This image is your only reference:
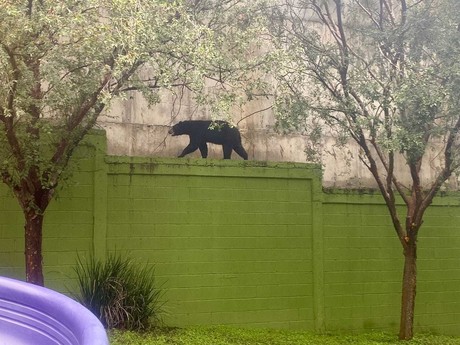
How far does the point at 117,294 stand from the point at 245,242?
2421mm

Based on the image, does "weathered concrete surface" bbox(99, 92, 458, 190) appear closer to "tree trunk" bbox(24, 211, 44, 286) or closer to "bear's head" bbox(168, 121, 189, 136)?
"bear's head" bbox(168, 121, 189, 136)

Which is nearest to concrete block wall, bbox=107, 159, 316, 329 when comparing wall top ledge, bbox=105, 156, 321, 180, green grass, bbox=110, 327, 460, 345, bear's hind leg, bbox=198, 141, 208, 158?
wall top ledge, bbox=105, 156, 321, 180

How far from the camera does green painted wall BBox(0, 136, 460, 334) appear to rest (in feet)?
27.5

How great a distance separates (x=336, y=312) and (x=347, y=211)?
1.70 meters

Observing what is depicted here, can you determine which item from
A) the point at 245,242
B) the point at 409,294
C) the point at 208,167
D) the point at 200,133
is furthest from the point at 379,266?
the point at 200,133

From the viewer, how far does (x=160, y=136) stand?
10.0 meters

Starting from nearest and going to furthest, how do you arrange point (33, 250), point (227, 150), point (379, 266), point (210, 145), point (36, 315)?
point (36, 315) → point (33, 250) → point (227, 150) → point (379, 266) → point (210, 145)

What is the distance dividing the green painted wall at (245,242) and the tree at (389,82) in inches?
49.7

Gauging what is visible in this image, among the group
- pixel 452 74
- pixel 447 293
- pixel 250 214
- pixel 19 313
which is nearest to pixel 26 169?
pixel 19 313

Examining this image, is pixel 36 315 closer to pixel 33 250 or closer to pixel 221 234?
pixel 33 250

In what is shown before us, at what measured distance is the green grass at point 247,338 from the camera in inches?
283

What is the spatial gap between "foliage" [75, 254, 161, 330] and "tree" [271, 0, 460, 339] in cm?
306

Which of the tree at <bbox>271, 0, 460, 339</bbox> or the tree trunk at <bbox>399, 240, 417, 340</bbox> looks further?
the tree trunk at <bbox>399, 240, 417, 340</bbox>

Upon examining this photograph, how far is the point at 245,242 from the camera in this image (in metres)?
9.23
